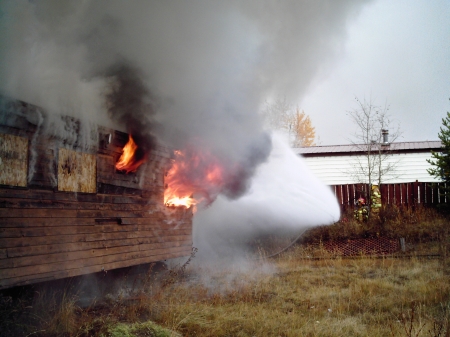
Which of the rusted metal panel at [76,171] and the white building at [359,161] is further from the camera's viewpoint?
the white building at [359,161]

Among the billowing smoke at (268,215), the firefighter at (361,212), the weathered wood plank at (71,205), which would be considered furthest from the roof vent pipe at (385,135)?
the weathered wood plank at (71,205)

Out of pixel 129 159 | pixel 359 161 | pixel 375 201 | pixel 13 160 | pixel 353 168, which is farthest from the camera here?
pixel 353 168

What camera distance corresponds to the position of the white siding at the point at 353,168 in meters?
21.9

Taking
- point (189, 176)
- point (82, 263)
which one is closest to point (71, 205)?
point (82, 263)

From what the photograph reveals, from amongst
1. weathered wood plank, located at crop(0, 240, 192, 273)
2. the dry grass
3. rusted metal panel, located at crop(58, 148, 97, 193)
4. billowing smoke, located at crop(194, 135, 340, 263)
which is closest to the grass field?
the dry grass

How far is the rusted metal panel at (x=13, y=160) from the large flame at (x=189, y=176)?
16.8ft

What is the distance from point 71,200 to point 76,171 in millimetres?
627

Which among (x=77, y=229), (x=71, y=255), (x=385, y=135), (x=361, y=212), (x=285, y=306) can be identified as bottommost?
(x=285, y=306)

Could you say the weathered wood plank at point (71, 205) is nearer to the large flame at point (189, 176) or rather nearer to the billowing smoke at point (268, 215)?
the large flame at point (189, 176)

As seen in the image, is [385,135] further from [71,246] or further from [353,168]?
[71,246]

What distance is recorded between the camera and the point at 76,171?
8219mm

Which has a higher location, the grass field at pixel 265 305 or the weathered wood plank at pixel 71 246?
the weathered wood plank at pixel 71 246

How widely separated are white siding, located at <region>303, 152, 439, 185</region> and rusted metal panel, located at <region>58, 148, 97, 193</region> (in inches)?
663

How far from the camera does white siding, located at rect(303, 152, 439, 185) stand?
21891mm
